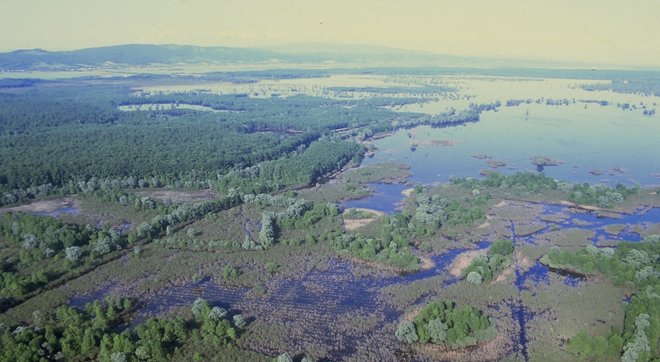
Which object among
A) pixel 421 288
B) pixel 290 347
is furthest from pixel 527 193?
pixel 290 347

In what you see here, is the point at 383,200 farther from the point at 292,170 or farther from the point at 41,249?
the point at 41,249

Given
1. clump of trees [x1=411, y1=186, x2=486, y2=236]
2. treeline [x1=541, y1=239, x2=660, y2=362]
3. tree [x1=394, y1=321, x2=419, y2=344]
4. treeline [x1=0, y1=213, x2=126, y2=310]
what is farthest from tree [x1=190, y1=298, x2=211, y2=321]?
treeline [x1=541, y1=239, x2=660, y2=362]

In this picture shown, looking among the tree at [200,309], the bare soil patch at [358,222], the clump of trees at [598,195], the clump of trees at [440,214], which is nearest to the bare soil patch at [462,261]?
the clump of trees at [440,214]

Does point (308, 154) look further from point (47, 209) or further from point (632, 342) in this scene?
point (632, 342)

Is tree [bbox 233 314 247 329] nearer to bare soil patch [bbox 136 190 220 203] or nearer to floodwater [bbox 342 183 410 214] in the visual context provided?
floodwater [bbox 342 183 410 214]

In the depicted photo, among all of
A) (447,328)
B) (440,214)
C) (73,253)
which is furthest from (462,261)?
(73,253)

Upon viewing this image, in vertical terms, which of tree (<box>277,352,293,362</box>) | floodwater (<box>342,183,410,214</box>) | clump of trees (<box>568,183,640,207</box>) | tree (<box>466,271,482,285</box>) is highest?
clump of trees (<box>568,183,640,207</box>)
